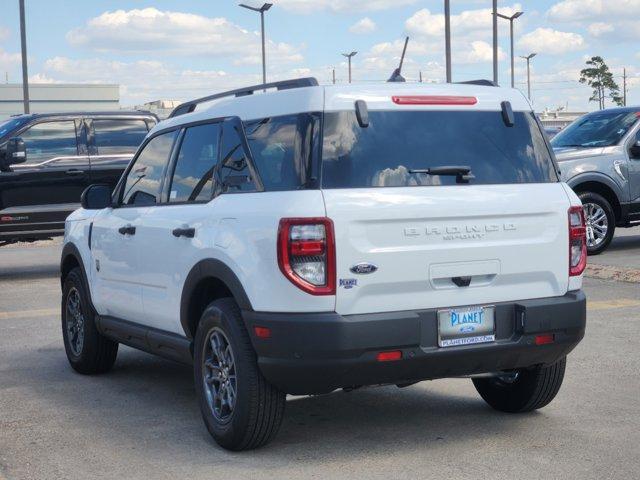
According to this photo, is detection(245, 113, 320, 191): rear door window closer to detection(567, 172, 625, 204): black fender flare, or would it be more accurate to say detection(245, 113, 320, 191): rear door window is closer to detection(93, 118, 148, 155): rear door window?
detection(93, 118, 148, 155): rear door window

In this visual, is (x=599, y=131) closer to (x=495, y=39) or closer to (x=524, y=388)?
(x=524, y=388)

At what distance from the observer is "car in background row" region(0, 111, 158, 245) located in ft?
47.9

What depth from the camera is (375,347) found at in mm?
5426

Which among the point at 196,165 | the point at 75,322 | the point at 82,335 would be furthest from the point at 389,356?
the point at 75,322

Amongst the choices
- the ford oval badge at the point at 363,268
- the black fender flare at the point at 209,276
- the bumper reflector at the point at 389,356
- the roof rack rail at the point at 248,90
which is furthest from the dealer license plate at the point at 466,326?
the roof rack rail at the point at 248,90

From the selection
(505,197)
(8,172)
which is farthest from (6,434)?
(8,172)

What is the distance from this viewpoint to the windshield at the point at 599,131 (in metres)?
15.7

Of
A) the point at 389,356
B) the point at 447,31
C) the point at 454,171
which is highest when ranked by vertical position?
the point at 447,31

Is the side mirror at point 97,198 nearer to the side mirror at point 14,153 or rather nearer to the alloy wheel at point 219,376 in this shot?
the alloy wheel at point 219,376

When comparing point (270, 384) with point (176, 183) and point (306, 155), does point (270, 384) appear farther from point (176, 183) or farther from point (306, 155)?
point (176, 183)

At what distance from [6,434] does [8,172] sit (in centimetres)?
864

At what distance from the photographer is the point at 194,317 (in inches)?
251

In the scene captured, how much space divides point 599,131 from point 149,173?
395 inches

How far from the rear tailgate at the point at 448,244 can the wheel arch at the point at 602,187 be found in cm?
945
